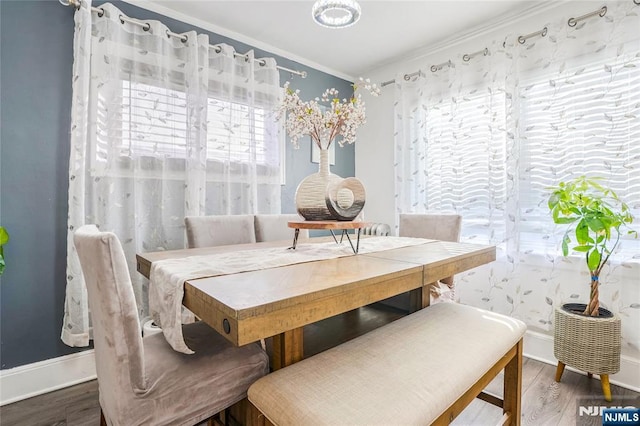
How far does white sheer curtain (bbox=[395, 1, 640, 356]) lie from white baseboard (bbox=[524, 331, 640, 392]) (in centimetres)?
9

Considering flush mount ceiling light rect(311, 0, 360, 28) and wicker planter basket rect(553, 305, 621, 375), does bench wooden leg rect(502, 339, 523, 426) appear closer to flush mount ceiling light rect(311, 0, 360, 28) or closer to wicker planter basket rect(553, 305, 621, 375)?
wicker planter basket rect(553, 305, 621, 375)

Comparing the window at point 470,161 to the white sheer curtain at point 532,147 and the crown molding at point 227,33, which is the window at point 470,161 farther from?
the crown molding at point 227,33

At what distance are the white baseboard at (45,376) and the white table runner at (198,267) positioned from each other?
1.37 meters

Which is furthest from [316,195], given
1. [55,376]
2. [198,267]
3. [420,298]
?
[55,376]

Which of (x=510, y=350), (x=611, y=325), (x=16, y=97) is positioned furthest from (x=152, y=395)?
(x=611, y=325)

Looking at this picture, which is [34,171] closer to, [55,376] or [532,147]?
[55,376]

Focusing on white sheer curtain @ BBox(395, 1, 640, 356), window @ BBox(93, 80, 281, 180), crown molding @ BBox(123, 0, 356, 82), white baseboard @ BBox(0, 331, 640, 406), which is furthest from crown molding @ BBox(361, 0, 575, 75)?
white baseboard @ BBox(0, 331, 640, 406)

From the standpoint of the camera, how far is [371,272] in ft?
3.43

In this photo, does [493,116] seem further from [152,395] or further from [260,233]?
[152,395]

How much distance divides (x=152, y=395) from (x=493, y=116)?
277 cm

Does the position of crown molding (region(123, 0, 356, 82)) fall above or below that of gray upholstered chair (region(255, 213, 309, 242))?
above

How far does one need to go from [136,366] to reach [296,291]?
1.71 feet

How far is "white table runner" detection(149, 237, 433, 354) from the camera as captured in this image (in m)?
0.95

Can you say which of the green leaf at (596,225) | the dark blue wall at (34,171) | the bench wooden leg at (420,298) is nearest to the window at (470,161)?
the green leaf at (596,225)
